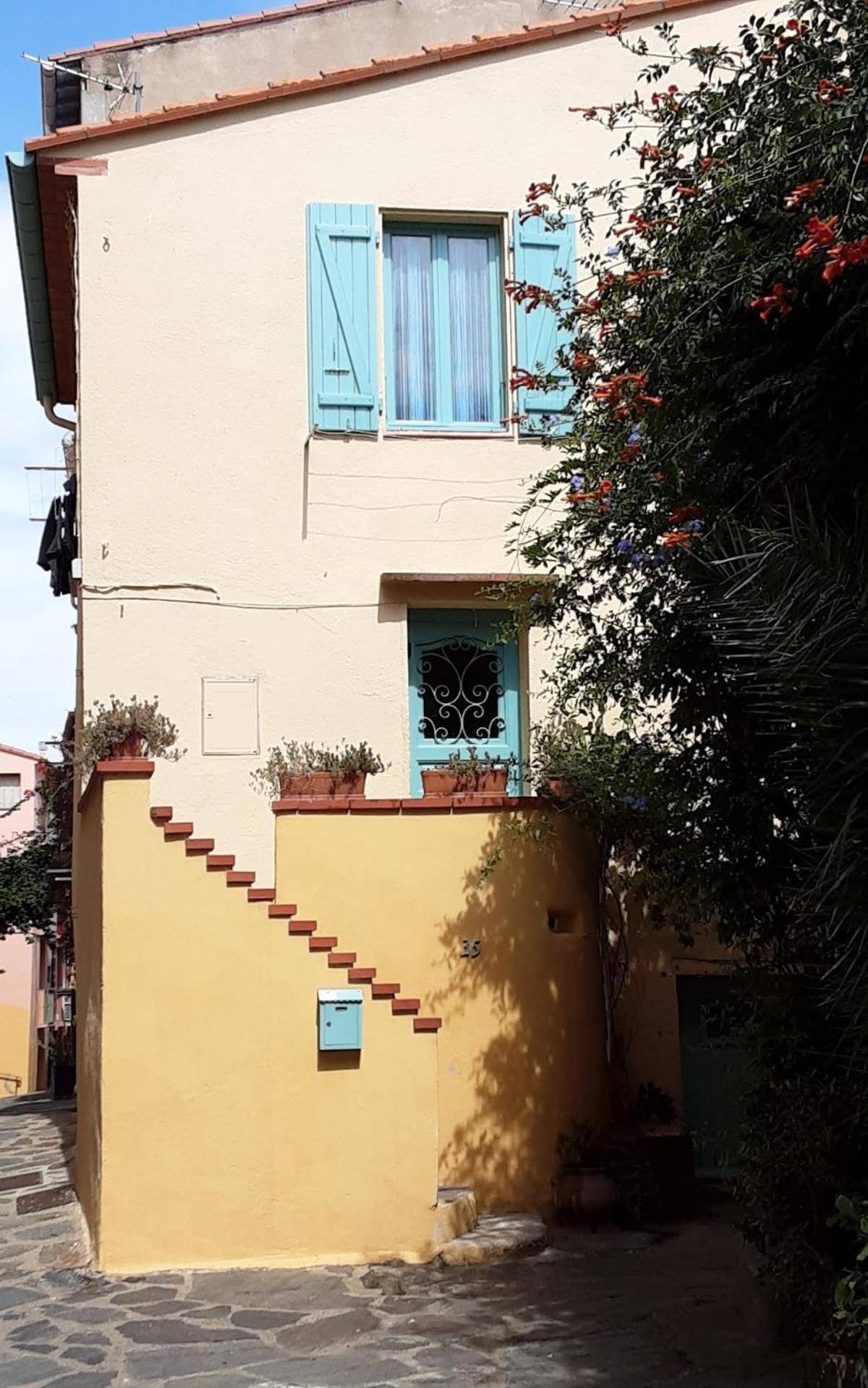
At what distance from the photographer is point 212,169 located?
10.6 meters

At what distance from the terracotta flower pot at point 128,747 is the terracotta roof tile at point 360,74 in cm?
461

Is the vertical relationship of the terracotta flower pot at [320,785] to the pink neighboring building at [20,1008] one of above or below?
above

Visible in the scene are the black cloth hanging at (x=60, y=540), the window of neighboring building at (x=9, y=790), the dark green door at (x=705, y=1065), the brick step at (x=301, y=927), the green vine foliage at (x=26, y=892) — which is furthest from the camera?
the window of neighboring building at (x=9, y=790)

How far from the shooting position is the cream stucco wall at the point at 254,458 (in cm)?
1010

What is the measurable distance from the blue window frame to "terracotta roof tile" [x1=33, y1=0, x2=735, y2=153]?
112 centimetres

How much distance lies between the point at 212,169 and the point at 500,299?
2.28 metres

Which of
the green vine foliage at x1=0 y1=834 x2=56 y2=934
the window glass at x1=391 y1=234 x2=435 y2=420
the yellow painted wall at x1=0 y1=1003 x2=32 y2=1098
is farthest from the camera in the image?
the yellow painted wall at x1=0 y1=1003 x2=32 y2=1098

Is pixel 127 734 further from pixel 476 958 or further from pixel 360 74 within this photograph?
pixel 360 74

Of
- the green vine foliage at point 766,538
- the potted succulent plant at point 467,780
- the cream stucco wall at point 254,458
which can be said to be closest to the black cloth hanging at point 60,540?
the cream stucco wall at point 254,458

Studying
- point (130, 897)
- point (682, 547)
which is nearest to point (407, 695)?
point (130, 897)

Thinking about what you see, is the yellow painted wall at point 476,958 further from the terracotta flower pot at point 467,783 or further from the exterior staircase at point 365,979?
the exterior staircase at point 365,979

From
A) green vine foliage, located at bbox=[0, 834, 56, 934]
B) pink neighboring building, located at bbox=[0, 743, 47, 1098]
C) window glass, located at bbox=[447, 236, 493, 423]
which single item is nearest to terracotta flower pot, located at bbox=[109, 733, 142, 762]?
window glass, located at bbox=[447, 236, 493, 423]

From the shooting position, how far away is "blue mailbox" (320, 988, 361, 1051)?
792 cm

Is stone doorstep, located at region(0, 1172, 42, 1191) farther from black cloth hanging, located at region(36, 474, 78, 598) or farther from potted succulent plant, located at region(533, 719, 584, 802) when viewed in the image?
black cloth hanging, located at region(36, 474, 78, 598)
